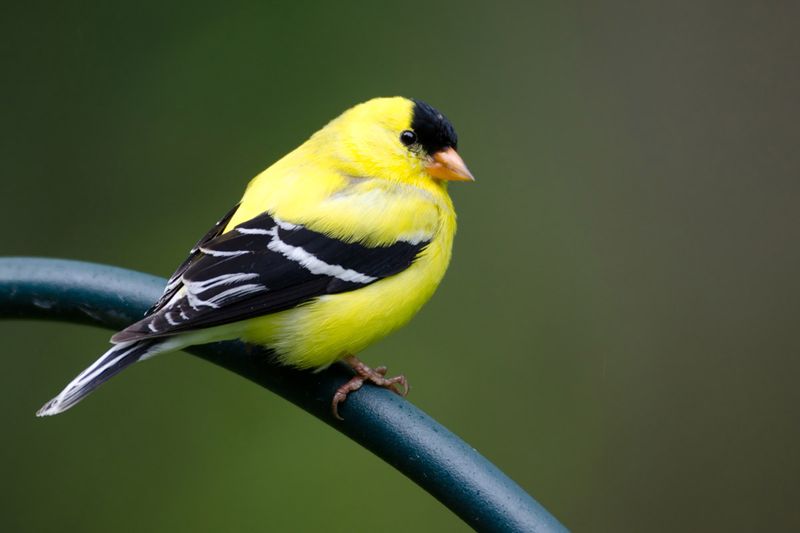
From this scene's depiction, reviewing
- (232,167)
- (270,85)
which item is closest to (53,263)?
(232,167)

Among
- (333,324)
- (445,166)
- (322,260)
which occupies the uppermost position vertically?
(445,166)

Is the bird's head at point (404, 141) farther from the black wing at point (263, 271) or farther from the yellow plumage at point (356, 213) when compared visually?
the black wing at point (263, 271)

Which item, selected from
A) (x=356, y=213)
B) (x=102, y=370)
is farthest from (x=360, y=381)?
(x=102, y=370)

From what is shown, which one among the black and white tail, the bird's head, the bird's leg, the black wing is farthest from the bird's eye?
the black and white tail

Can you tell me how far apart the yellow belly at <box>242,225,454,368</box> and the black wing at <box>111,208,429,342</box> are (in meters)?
0.02

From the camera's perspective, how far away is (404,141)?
251cm

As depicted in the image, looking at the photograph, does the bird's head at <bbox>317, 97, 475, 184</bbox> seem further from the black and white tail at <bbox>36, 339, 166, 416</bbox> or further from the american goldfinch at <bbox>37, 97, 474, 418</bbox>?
the black and white tail at <bbox>36, 339, 166, 416</bbox>

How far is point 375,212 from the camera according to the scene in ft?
7.52

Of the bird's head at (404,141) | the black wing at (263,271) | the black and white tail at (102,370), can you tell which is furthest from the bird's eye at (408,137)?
the black and white tail at (102,370)

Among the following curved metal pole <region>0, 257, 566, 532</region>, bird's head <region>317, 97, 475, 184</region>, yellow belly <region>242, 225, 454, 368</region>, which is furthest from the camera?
bird's head <region>317, 97, 475, 184</region>

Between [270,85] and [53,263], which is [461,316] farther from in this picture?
[53,263]

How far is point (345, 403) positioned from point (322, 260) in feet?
1.01

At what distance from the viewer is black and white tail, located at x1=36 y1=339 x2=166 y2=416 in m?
1.74

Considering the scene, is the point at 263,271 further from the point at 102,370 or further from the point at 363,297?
the point at 102,370
